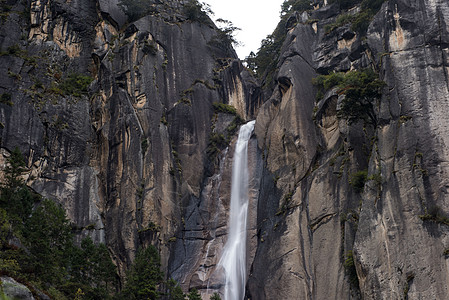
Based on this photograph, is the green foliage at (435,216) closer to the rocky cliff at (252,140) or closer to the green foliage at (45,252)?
the rocky cliff at (252,140)

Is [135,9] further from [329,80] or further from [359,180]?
[359,180]

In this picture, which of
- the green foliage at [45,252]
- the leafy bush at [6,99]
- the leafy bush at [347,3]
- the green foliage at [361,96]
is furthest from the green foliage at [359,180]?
the leafy bush at [6,99]

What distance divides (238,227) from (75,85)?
67.8 feet

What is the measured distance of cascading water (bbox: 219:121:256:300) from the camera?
39969mm

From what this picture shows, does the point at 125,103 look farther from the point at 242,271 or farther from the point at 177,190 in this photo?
the point at 242,271

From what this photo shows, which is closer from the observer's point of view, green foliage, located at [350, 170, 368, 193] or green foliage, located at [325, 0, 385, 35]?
green foliage, located at [350, 170, 368, 193]

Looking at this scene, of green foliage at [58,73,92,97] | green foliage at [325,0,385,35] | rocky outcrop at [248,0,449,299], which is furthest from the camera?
green foliage at [58,73,92,97]

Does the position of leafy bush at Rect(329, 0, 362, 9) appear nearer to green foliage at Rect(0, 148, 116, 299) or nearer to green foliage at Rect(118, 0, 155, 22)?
green foliage at Rect(118, 0, 155, 22)

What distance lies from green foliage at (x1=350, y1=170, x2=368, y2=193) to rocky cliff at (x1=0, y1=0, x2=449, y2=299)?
4.0 inches

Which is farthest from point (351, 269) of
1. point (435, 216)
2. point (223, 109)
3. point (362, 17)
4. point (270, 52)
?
point (270, 52)

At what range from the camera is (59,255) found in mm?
32812

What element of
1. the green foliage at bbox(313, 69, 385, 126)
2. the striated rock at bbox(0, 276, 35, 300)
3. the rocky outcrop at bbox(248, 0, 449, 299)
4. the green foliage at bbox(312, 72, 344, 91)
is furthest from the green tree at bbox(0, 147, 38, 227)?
the green foliage at bbox(312, 72, 344, 91)

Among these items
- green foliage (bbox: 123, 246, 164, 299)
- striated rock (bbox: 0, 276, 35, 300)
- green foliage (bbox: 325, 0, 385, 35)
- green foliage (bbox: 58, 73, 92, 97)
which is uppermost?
green foliage (bbox: 325, 0, 385, 35)

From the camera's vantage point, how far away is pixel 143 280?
34.3 m
